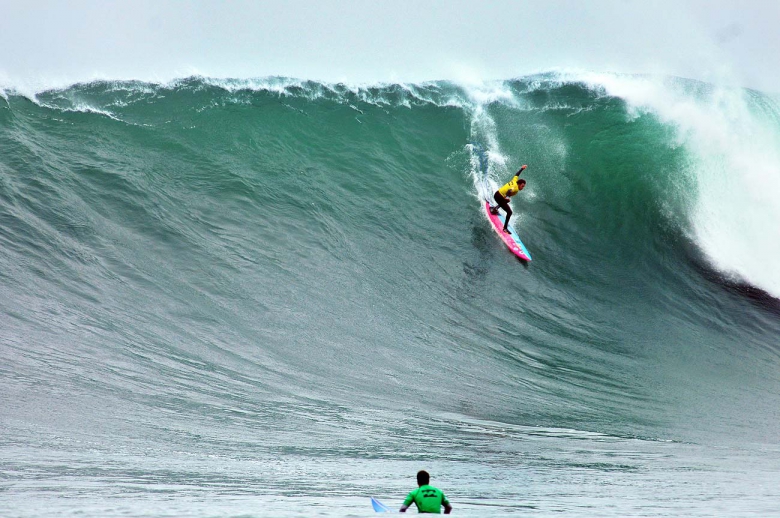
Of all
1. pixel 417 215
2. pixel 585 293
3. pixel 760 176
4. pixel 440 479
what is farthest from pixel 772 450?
pixel 760 176

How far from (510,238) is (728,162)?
6.86 m

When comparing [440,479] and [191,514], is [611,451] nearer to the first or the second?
[440,479]

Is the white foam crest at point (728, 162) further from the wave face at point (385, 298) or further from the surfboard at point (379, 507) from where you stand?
the surfboard at point (379, 507)

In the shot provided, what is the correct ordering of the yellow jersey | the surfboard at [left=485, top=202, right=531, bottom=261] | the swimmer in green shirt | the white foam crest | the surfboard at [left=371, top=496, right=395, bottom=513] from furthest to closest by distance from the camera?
the white foam crest → the yellow jersey → the surfboard at [left=485, top=202, right=531, bottom=261] → the surfboard at [left=371, top=496, right=395, bottom=513] → the swimmer in green shirt

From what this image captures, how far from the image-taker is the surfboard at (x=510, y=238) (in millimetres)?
14156

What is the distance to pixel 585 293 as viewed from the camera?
1352cm

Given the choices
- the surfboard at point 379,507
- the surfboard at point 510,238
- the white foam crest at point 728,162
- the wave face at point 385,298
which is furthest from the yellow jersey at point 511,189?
the surfboard at point 379,507

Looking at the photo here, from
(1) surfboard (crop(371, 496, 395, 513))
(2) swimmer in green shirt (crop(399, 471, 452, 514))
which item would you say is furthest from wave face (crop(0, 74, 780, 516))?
(2) swimmer in green shirt (crop(399, 471, 452, 514))

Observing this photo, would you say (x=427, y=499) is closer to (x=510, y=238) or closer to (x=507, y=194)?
(x=510, y=238)

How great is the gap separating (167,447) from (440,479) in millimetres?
2570

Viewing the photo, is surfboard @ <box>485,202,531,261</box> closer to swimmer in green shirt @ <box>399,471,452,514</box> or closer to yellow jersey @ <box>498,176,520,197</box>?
yellow jersey @ <box>498,176,520,197</box>

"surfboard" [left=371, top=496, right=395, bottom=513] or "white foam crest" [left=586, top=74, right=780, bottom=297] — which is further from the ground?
"white foam crest" [left=586, top=74, right=780, bottom=297]

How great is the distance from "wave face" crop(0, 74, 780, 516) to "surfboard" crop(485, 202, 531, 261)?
0.23 m

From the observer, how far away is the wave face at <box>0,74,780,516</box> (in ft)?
22.9
